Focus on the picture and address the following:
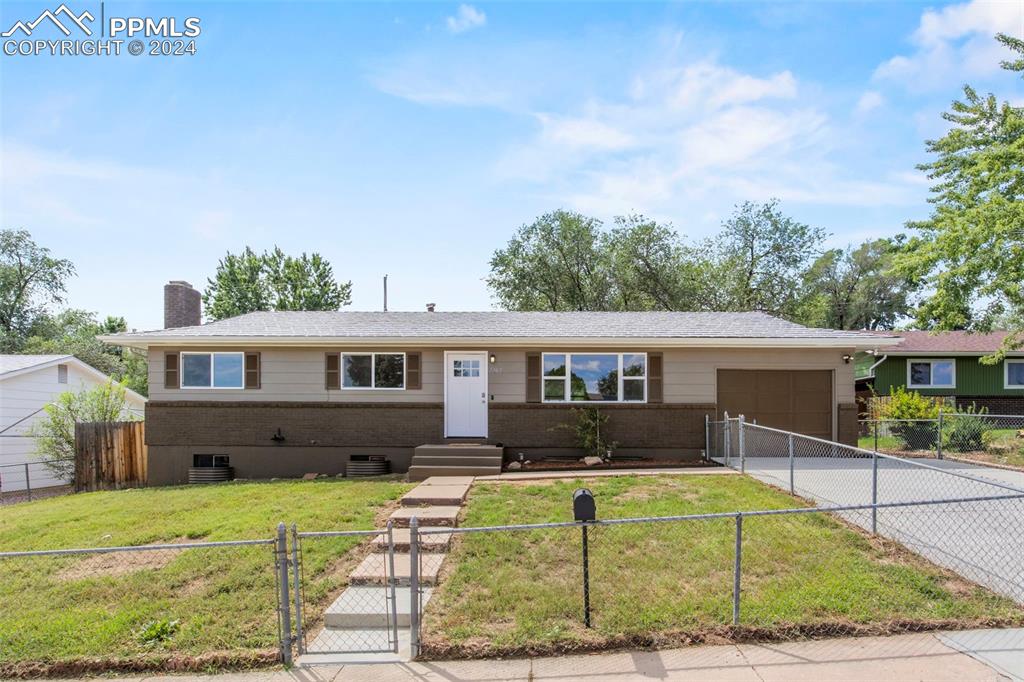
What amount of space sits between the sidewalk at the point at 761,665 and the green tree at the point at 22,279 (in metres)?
43.8

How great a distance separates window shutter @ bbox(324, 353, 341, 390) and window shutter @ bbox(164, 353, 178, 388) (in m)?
3.45

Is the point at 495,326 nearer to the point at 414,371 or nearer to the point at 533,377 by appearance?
the point at 533,377

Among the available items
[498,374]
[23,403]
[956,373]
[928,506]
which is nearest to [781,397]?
[928,506]

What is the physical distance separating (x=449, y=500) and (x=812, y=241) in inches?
1193

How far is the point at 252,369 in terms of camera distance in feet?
43.4

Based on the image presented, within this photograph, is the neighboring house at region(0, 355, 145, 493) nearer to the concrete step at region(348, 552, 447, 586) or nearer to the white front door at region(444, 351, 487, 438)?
the white front door at region(444, 351, 487, 438)

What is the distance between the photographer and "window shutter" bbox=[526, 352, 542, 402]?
13094 mm

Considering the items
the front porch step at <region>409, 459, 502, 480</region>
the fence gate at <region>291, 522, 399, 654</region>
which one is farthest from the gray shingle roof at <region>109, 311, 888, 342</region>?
the fence gate at <region>291, 522, 399, 654</region>

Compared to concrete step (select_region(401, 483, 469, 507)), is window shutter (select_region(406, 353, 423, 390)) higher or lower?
higher

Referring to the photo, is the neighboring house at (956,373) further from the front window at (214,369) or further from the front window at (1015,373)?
the front window at (214,369)

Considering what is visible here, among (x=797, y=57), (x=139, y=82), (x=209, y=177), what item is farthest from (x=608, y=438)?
(x=139, y=82)

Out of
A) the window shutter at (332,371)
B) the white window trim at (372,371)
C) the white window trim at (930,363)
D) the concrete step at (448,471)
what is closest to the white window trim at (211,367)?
the window shutter at (332,371)

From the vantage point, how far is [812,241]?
3212 centimetres

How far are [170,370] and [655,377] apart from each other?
11046 millimetres
